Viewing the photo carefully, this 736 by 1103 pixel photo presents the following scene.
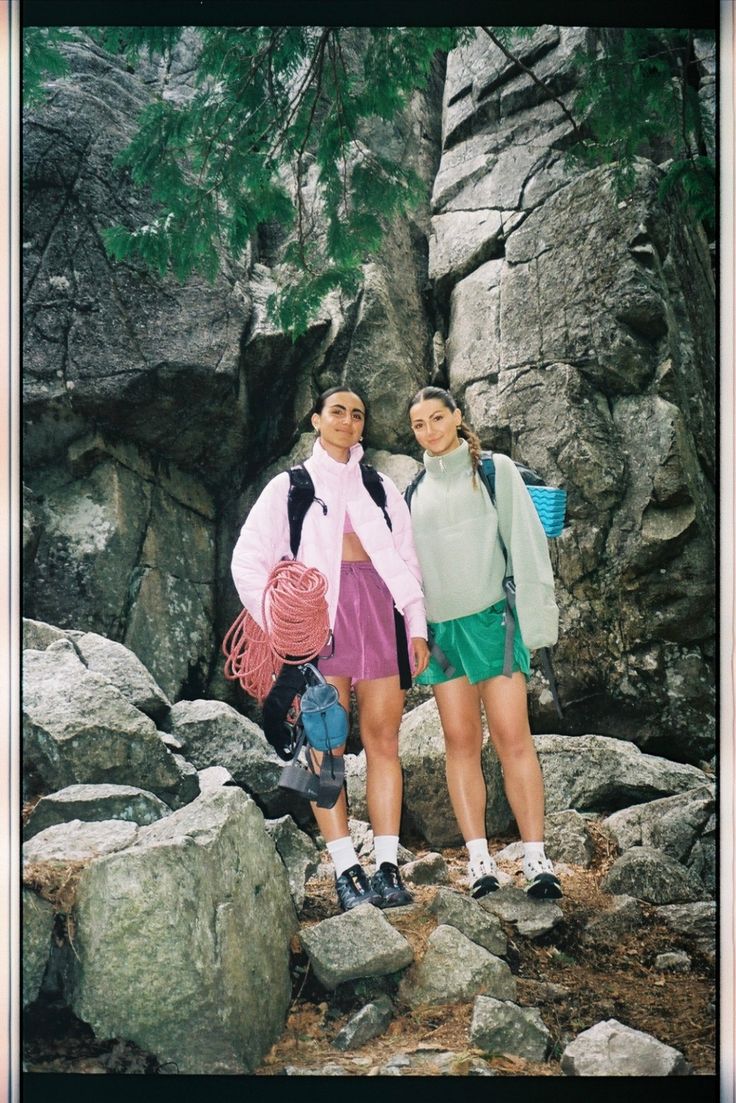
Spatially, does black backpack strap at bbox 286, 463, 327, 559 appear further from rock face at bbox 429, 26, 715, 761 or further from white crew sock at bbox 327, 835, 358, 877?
white crew sock at bbox 327, 835, 358, 877

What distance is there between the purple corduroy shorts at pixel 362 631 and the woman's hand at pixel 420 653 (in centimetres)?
4

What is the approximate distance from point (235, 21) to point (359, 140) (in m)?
0.59

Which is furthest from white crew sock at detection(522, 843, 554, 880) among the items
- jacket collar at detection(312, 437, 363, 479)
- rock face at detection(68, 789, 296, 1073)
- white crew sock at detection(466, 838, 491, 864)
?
jacket collar at detection(312, 437, 363, 479)

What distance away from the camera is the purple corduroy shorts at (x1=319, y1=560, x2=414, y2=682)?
3.42 metres

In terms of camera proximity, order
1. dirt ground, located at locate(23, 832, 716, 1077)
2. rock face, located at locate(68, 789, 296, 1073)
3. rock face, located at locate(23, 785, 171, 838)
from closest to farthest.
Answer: rock face, located at locate(68, 789, 296, 1073) < dirt ground, located at locate(23, 832, 716, 1077) < rock face, located at locate(23, 785, 171, 838)

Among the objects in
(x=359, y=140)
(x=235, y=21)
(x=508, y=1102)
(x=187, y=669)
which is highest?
(x=235, y=21)

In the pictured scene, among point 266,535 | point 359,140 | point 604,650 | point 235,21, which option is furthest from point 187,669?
point 235,21

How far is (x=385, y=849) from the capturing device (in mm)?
3377

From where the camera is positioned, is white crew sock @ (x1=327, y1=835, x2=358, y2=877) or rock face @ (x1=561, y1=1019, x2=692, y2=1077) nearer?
rock face @ (x1=561, y1=1019, x2=692, y2=1077)

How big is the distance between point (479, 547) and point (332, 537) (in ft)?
1.70

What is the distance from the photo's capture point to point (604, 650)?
3.52 metres

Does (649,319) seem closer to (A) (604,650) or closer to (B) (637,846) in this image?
(A) (604,650)

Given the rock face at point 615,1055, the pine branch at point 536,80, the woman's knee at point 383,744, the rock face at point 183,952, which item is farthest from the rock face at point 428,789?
the pine branch at point 536,80

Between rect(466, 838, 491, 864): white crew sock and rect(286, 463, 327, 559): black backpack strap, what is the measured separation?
3.82 ft
